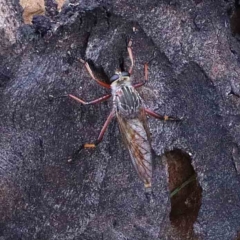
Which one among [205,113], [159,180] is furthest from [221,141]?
[159,180]

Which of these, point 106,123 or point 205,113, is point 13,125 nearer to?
point 106,123

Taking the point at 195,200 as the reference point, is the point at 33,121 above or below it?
above

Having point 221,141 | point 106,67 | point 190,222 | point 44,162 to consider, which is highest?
point 106,67

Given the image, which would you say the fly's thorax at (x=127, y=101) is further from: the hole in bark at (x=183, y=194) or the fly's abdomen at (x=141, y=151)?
the hole in bark at (x=183, y=194)

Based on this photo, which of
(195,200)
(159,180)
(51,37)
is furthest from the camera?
(195,200)

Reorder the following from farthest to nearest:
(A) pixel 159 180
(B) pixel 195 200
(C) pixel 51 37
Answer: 1. (B) pixel 195 200
2. (A) pixel 159 180
3. (C) pixel 51 37

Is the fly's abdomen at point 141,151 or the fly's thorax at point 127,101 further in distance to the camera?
the fly's thorax at point 127,101

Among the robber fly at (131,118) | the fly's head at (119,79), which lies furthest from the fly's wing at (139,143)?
the fly's head at (119,79)

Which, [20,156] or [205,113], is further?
[205,113]
